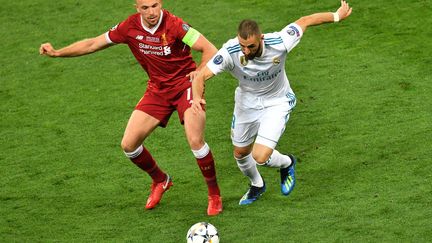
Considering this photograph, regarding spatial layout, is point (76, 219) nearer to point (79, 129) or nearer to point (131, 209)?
point (131, 209)

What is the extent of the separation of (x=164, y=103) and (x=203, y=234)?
1770mm

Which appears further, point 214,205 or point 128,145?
point 128,145

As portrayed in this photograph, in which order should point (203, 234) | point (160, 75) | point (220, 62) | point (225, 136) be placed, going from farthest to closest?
point (225, 136)
point (160, 75)
point (220, 62)
point (203, 234)

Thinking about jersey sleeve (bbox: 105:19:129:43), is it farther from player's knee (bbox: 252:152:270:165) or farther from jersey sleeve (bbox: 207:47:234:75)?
player's knee (bbox: 252:152:270:165)

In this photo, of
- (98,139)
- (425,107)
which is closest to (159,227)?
(98,139)

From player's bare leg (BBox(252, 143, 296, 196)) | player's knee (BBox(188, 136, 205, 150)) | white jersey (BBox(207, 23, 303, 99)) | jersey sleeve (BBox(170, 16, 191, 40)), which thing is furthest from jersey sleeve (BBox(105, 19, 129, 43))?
player's bare leg (BBox(252, 143, 296, 196))

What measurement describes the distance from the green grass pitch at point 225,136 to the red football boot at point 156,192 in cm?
12

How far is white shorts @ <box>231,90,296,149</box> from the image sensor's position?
9.98 metres

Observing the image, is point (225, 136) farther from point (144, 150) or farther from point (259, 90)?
point (259, 90)

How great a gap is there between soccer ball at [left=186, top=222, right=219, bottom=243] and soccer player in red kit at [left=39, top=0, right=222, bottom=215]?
2.61ft

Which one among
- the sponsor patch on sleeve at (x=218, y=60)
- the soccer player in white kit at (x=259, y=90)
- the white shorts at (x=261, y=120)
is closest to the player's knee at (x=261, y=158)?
the soccer player in white kit at (x=259, y=90)

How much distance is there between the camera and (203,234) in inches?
367

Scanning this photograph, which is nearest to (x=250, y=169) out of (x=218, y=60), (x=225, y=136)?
(x=218, y=60)

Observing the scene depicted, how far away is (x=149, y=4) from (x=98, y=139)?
9.40 ft
